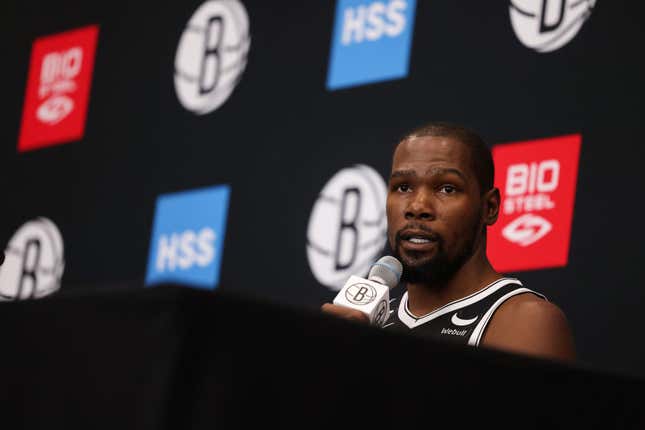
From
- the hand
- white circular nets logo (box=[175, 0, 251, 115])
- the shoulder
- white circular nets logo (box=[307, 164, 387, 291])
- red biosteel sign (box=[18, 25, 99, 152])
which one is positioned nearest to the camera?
the hand

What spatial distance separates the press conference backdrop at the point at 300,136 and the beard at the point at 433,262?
28.6 inches

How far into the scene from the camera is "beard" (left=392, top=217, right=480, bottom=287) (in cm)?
177

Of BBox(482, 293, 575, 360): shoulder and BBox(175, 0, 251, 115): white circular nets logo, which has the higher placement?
BBox(175, 0, 251, 115): white circular nets logo

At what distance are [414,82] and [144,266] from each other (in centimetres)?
100

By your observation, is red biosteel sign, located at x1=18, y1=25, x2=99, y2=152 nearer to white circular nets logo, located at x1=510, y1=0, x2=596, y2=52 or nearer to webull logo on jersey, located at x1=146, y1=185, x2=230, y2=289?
webull logo on jersey, located at x1=146, y1=185, x2=230, y2=289

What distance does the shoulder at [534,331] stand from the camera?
1.63m

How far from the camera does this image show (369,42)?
303 centimetres

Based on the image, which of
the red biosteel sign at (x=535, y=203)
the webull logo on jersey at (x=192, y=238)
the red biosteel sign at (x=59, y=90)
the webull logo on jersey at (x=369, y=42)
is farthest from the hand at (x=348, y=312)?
the red biosteel sign at (x=59, y=90)

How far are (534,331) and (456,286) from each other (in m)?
0.20

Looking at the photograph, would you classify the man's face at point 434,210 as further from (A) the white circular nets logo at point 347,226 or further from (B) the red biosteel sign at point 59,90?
(B) the red biosteel sign at point 59,90

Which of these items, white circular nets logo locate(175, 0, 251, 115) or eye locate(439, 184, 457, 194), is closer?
eye locate(439, 184, 457, 194)

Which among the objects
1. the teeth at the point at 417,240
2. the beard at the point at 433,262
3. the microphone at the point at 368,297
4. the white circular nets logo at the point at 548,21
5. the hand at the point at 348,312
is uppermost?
the white circular nets logo at the point at 548,21

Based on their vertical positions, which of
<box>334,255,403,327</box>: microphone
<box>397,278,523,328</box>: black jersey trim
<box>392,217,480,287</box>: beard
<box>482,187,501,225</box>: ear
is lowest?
<box>334,255,403,327</box>: microphone

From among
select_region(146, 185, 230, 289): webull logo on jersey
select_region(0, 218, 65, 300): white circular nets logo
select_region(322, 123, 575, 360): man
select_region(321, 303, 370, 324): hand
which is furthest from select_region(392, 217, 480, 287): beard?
select_region(0, 218, 65, 300): white circular nets logo
